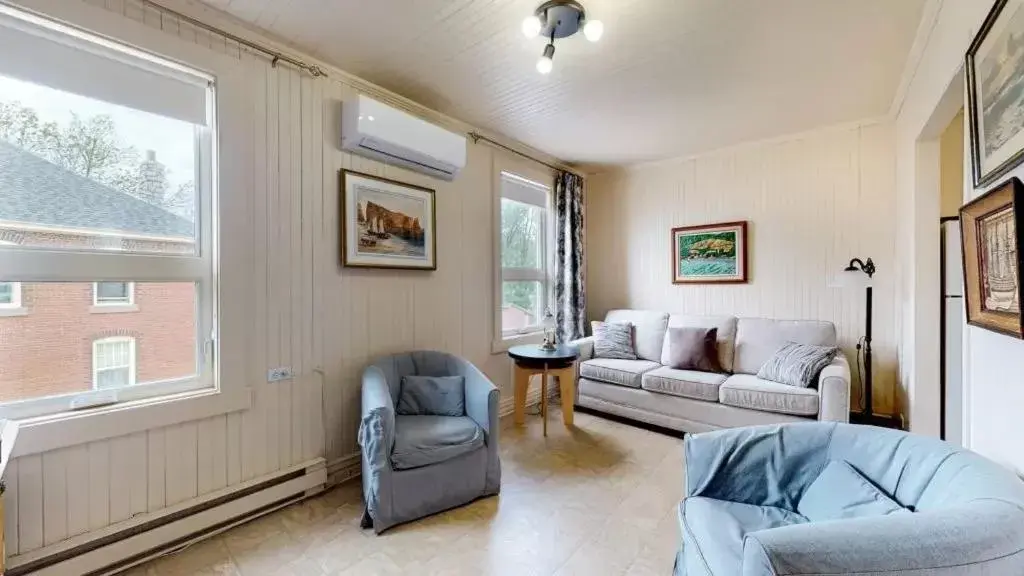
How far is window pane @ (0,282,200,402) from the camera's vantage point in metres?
1.77

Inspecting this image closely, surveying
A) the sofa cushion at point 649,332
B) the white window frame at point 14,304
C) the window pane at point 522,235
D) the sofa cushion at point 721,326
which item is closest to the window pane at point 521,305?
the window pane at point 522,235

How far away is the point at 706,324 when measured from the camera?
4.02 m

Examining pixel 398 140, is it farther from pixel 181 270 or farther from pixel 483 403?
pixel 483 403

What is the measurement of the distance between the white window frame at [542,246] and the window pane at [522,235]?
0.05 metres

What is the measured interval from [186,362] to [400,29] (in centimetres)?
203

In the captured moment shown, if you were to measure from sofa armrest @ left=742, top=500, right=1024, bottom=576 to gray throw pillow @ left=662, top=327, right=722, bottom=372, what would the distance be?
279 cm

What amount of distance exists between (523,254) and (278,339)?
8.30 ft

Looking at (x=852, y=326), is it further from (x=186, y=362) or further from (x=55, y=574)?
(x=55, y=574)

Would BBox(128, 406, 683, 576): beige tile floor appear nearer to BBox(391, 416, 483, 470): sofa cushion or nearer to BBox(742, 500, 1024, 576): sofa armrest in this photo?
BBox(391, 416, 483, 470): sofa cushion

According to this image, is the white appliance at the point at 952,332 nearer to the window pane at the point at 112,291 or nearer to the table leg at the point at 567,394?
the table leg at the point at 567,394

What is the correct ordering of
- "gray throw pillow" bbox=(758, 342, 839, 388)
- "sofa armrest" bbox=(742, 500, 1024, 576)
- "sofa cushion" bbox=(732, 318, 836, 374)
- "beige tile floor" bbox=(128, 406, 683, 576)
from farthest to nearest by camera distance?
"sofa cushion" bbox=(732, 318, 836, 374) < "gray throw pillow" bbox=(758, 342, 839, 388) < "beige tile floor" bbox=(128, 406, 683, 576) < "sofa armrest" bbox=(742, 500, 1024, 576)

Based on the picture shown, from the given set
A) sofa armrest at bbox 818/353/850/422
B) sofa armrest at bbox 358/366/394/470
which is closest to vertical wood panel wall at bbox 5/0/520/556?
sofa armrest at bbox 358/366/394/470

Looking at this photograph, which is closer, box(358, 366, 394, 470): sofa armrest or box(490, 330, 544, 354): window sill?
box(358, 366, 394, 470): sofa armrest

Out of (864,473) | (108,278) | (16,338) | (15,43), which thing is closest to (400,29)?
(15,43)
